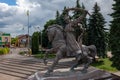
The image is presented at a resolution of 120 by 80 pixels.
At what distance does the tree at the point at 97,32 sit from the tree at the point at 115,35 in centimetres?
553

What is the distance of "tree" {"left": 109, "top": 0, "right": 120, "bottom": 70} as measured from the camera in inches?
687

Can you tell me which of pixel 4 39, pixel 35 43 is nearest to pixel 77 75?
pixel 35 43

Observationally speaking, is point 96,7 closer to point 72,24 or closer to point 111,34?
point 111,34

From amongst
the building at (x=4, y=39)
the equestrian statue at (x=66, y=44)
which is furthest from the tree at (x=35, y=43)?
the building at (x=4, y=39)

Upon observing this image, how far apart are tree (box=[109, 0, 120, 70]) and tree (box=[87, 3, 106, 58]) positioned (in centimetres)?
553

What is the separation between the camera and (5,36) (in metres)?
71.4

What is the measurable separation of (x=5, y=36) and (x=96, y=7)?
50.7 m

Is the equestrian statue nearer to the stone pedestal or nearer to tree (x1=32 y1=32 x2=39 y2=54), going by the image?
the stone pedestal

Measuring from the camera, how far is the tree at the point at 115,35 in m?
17.5

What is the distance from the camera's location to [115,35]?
58.4ft

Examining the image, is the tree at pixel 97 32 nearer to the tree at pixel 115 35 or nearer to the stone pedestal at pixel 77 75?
the tree at pixel 115 35

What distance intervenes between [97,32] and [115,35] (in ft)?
20.4

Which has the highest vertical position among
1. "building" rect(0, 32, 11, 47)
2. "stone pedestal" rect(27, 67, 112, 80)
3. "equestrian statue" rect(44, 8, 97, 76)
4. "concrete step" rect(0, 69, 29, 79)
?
"building" rect(0, 32, 11, 47)

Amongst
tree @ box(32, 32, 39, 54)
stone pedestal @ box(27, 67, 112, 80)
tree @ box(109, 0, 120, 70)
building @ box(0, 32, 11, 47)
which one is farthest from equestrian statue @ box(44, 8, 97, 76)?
building @ box(0, 32, 11, 47)
